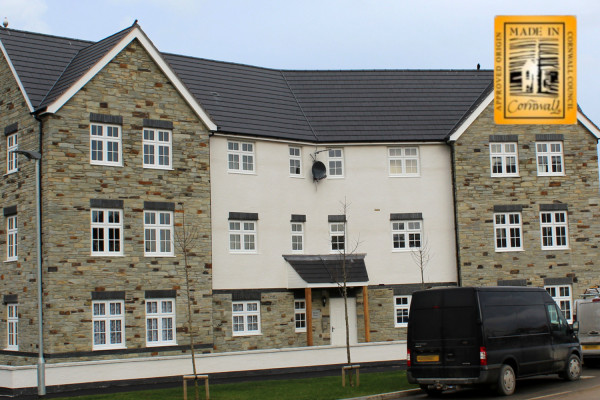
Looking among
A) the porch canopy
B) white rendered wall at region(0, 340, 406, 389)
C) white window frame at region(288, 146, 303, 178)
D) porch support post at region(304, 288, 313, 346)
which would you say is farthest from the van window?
white window frame at region(288, 146, 303, 178)

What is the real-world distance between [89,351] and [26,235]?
15.4ft

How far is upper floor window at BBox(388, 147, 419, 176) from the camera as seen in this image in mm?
35719

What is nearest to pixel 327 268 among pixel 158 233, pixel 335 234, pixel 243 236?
pixel 335 234

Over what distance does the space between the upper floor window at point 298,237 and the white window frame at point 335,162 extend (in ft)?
8.72

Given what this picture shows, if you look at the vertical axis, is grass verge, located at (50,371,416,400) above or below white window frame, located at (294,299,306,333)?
below

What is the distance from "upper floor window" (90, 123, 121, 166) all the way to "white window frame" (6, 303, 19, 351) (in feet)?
19.7

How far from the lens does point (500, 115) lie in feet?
40.7

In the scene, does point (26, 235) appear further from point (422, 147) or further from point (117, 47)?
point (422, 147)

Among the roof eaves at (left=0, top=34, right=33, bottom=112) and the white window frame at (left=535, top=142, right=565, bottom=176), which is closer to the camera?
the roof eaves at (left=0, top=34, right=33, bottom=112)

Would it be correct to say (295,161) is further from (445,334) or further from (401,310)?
(445,334)

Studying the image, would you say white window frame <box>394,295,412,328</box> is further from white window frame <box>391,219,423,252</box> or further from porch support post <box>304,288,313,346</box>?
porch support post <box>304,288,313,346</box>

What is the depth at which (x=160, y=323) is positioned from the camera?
29.0 metres

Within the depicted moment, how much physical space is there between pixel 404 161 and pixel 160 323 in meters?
13.2

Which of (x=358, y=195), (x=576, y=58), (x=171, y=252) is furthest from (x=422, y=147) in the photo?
(x=576, y=58)
